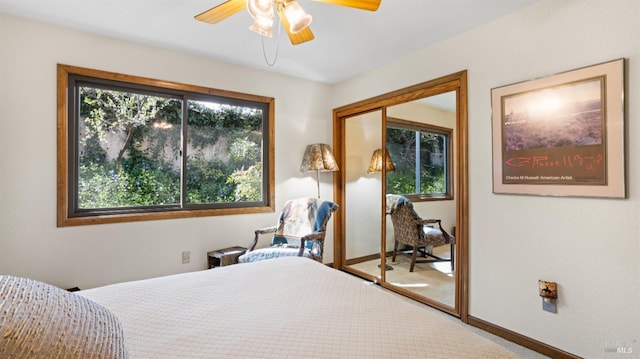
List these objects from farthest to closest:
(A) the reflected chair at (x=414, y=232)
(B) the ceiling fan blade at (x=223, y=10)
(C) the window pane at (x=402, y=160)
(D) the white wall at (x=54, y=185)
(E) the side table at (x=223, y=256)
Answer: (C) the window pane at (x=402, y=160) → (E) the side table at (x=223, y=256) → (A) the reflected chair at (x=414, y=232) → (D) the white wall at (x=54, y=185) → (B) the ceiling fan blade at (x=223, y=10)

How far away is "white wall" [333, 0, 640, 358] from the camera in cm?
182

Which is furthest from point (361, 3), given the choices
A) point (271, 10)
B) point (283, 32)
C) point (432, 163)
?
point (432, 163)

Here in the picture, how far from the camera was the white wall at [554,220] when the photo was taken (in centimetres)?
182

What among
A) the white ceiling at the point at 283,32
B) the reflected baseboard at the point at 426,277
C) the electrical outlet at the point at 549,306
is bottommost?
the reflected baseboard at the point at 426,277

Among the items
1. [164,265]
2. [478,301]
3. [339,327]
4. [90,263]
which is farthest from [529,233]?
[90,263]

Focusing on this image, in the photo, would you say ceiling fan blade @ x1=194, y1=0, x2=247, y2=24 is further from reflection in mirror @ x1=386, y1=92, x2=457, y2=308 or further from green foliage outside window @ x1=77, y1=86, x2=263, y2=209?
reflection in mirror @ x1=386, y1=92, x2=457, y2=308

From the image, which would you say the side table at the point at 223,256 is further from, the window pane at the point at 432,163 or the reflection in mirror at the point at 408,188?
the window pane at the point at 432,163

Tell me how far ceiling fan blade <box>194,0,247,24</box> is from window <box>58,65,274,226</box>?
1433mm

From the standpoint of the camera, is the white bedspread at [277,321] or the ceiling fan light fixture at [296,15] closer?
the white bedspread at [277,321]

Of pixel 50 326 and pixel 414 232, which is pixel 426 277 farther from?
pixel 50 326

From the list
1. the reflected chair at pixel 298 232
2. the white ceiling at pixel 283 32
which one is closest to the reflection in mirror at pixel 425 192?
the white ceiling at pixel 283 32

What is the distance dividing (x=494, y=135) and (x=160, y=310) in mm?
2537

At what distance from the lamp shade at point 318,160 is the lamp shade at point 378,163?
0.46 meters

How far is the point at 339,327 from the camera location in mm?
1139
